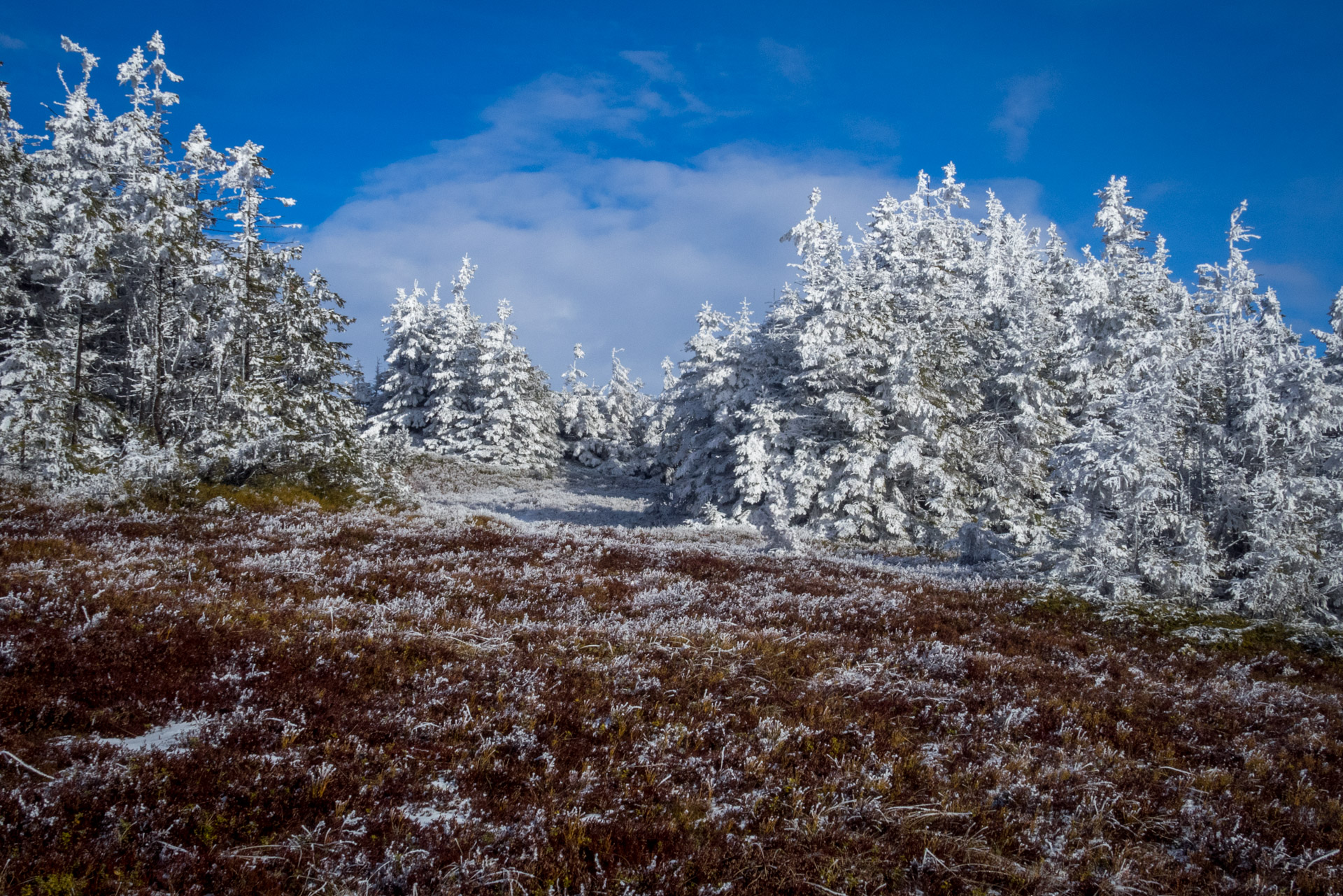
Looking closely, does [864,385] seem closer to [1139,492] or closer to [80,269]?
[1139,492]

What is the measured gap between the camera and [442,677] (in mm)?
7172

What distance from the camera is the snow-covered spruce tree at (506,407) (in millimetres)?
51344

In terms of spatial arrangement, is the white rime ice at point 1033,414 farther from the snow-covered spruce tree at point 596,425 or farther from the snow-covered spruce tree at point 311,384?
the snow-covered spruce tree at point 596,425

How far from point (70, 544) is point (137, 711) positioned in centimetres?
773

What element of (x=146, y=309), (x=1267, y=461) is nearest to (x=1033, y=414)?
(x=1267, y=461)

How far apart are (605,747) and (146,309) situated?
2348 cm

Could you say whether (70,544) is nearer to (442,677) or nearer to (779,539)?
(442,677)

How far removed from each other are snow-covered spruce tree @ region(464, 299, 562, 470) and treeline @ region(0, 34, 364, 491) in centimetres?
2776

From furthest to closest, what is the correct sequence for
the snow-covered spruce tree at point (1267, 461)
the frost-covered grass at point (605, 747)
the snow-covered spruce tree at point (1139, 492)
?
the snow-covered spruce tree at point (1139, 492), the snow-covered spruce tree at point (1267, 461), the frost-covered grass at point (605, 747)

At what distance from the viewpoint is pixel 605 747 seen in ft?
19.6

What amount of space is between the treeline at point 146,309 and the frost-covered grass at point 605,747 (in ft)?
30.7

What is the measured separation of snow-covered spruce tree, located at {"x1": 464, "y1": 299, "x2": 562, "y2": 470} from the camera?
51.3 meters

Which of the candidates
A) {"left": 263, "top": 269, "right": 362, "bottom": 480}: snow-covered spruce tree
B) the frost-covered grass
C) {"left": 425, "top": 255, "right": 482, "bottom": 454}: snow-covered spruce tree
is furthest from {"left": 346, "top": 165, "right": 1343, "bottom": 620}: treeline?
{"left": 425, "top": 255, "right": 482, "bottom": 454}: snow-covered spruce tree

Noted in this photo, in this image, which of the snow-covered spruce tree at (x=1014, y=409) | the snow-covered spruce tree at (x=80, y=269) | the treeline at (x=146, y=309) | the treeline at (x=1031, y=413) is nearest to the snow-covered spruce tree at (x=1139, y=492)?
the treeline at (x=1031, y=413)
